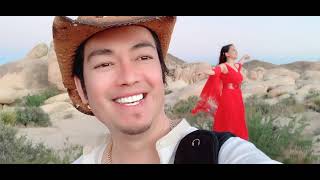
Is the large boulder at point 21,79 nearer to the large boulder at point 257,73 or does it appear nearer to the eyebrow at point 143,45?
the large boulder at point 257,73

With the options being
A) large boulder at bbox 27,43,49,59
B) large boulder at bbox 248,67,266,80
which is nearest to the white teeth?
large boulder at bbox 27,43,49,59

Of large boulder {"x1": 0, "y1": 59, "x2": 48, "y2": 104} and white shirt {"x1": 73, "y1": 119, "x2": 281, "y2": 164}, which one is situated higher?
white shirt {"x1": 73, "y1": 119, "x2": 281, "y2": 164}

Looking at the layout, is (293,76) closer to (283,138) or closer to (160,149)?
(283,138)

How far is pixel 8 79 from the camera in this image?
450cm

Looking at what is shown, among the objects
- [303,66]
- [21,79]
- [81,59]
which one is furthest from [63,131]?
[81,59]

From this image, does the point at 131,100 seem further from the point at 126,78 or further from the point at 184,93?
the point at 184,93

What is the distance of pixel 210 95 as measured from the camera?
414 cm

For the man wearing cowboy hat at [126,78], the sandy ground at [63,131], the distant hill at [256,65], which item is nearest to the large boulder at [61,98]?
the sandy ground at [63,131]

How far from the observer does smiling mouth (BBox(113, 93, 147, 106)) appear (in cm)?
188

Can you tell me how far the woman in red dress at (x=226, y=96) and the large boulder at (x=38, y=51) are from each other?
4.29ft

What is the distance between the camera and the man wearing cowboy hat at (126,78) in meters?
1.88

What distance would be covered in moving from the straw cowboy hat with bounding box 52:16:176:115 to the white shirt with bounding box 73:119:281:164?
0.36 metres

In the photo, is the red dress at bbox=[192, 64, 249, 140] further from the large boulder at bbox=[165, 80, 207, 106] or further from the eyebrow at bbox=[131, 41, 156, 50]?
the eyebrow at bbox=[131, 41, 156, 50]

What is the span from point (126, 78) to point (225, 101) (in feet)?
7.47
